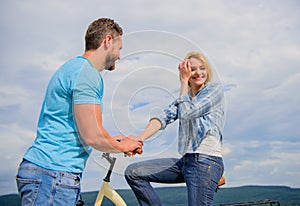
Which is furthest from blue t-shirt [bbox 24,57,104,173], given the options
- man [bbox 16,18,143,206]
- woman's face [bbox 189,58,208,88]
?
woman's face [bbox 189,58,208,88]

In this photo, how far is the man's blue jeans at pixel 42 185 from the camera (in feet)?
5.98

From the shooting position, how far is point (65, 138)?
1.88 meters

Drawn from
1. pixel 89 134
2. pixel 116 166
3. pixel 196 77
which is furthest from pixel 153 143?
pixel 89 134

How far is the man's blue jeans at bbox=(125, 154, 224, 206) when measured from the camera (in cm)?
239

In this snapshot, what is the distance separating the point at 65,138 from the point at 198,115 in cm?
84

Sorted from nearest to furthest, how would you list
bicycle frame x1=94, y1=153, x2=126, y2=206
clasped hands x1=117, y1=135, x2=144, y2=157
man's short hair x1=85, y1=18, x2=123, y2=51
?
man's short hair x1=85, y1=18, x2=123, y2=51 → clasped hands x1=117, y1=135, x2=144, y2=157 → bicycle frame x1=94, y1=153, x2=126, y2=206

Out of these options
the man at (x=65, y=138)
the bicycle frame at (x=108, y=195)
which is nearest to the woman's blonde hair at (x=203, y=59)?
the man at (x=65, y=138)

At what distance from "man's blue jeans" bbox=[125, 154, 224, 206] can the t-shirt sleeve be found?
0.77 m

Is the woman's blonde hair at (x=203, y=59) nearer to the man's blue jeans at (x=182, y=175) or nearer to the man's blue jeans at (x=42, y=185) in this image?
the man's blue jeans at (x=182, y=175)

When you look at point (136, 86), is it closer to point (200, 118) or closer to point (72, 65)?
point (200, 118)

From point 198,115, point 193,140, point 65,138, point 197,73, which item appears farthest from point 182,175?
point 65,138

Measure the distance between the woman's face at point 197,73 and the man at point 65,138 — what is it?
2.23 ft

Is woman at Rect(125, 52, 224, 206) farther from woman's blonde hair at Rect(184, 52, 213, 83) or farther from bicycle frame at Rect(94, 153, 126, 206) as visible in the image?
bicycle frame at Rect(94, 153, 126, 206)

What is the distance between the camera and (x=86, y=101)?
1.85m
